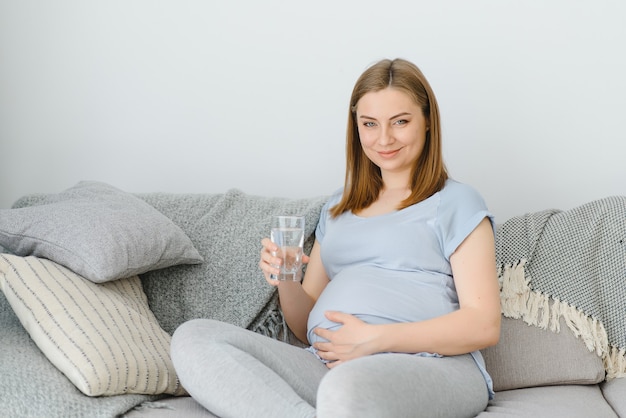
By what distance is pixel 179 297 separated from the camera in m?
2.23

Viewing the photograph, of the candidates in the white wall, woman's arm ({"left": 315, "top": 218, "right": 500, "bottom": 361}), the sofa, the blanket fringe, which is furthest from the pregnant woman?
the white wall

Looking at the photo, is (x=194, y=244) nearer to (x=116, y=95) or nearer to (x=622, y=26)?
(x=116, y=95)

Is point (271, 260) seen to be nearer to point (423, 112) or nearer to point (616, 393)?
point (423, 112)

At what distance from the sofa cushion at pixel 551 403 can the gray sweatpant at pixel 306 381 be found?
0.25ft

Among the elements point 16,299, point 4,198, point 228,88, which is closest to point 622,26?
point 228,88

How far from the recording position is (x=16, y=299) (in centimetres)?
181

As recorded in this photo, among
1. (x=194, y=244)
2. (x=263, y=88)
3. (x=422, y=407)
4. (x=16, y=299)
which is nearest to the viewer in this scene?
(x=422, y=407)

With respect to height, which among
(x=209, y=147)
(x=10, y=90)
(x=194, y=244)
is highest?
(x=10, y=90)

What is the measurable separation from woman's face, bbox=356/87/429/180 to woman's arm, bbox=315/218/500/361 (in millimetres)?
275

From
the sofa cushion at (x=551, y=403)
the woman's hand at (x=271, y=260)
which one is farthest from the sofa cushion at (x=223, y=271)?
the sofa cushion at (x=551, y=403)

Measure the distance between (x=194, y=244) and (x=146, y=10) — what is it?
3.17 ft

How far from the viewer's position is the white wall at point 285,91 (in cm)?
262

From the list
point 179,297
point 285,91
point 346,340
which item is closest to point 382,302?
point 346,340

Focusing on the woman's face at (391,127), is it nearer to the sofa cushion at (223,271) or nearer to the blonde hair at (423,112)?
the blonde hair at (423,112)
